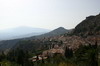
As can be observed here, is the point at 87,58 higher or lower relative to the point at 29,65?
higher

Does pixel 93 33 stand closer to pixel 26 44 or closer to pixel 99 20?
pixel 99 20

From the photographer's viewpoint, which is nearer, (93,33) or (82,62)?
(82,62)

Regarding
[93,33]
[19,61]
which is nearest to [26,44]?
[93,33]

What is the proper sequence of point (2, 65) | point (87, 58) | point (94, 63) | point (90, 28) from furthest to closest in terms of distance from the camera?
1. point (90, 28)
2. point (2, 65)
3. point (87, 58)
4. point (94, 63)

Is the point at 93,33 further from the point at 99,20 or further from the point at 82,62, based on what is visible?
the point at 82,62

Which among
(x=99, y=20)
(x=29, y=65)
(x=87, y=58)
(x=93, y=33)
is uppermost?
(x=99, y=20)

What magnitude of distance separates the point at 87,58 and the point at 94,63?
4.08 m

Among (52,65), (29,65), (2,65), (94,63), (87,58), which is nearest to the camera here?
(94,63)

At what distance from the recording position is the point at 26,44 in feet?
601

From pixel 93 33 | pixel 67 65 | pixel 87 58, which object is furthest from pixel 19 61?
pixel 93 33

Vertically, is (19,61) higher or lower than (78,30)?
lower

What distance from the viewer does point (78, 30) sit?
191500 mm

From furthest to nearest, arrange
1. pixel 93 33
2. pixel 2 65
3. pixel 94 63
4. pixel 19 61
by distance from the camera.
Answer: pixel 93 33 < pixel 19 61 < pixel 2 65 < pixel 94 63

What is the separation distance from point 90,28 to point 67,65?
435 ft
